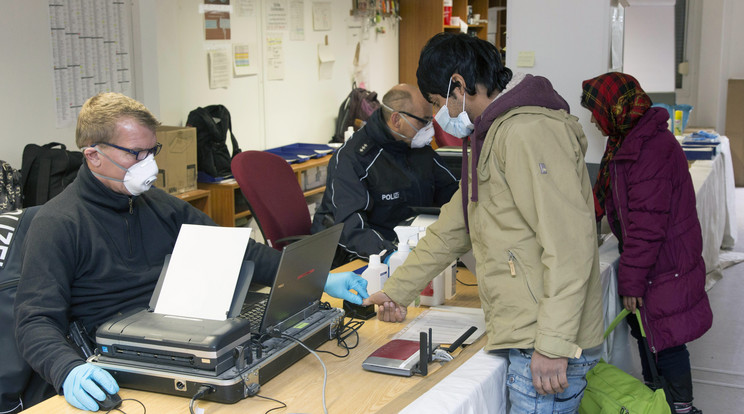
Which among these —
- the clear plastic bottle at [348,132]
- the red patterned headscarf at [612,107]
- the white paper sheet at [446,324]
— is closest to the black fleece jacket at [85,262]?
the white paper sheet at [446,324]

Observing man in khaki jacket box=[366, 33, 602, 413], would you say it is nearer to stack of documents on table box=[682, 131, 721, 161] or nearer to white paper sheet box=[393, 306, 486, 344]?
white paper sheet box=[393, 306, 486, 344]

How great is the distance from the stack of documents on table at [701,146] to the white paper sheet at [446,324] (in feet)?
11.4

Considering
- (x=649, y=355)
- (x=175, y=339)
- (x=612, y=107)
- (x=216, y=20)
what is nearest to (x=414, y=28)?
(x=216, y=20)

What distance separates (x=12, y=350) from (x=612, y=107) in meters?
2.06

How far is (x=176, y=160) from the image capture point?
396 cm

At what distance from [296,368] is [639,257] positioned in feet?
4.30

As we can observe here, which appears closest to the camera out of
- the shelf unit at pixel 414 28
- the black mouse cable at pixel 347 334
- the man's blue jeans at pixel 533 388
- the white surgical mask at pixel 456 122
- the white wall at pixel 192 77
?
the man's blue jeans at pixel 533 388

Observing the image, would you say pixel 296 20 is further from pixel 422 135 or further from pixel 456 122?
pixel 456 122

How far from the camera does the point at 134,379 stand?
157cm

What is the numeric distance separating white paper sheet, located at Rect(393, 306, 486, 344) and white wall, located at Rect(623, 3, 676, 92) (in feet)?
17.0

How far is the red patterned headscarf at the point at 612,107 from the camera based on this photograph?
8.24 ft

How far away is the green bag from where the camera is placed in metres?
2.04

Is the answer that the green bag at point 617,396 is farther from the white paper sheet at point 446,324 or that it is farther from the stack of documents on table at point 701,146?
the stack of documents on table at point 701,146


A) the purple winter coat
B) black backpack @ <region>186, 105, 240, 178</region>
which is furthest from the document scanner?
black backpack @ <region>186, 105, 240, 178</region>
